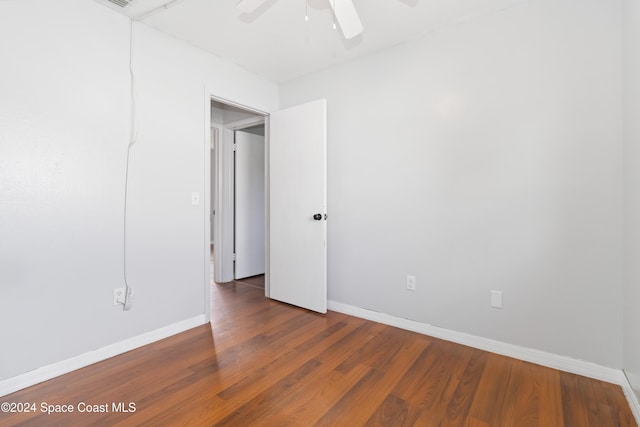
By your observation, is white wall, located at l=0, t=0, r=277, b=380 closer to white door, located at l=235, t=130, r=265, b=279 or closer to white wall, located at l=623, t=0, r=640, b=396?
white door, located at l=235, t=130, r=265, b=279

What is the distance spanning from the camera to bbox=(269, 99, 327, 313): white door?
2928 mm

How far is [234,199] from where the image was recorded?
13.8 feet

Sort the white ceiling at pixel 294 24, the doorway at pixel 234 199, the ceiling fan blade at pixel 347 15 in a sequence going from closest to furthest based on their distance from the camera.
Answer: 1. the ceiling fan blade at pixel 347 15
2. the white ceiling at pixel 294 24
3. the doorway at pixel 234 199

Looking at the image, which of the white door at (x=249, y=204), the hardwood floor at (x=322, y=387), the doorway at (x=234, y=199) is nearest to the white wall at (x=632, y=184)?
the hardwood floor at (x=322, y=387)

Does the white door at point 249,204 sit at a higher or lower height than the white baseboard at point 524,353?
higher

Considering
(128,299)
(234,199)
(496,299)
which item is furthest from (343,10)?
(234,199)

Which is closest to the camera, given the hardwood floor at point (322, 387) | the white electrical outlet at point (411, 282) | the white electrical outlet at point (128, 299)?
the hardwood floor at point (322, 387)

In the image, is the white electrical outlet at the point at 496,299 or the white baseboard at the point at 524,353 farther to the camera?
the white electrical outlet at the point at 496,299

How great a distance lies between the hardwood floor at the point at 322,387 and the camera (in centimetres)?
153

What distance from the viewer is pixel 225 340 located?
94.1 inches

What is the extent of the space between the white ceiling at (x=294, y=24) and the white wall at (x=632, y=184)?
72cm

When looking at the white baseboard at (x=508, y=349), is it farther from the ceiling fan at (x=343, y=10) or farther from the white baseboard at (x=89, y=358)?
the ceiling fan at (x=343, y=10)

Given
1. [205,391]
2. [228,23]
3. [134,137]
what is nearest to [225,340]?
[205,391]

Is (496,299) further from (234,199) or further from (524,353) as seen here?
(234,199)
